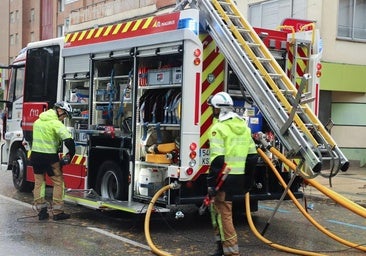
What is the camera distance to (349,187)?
533 inches

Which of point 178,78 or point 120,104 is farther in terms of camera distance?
point 120,104

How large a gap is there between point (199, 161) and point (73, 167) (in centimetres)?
277

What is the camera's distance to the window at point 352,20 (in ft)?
59.4

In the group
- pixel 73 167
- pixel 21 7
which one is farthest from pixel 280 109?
pixel 21 7

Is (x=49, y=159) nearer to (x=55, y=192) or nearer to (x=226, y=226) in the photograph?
(x=55, y=192)

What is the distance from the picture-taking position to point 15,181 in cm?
1133

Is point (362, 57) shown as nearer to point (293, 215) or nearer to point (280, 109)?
point (293, 215)

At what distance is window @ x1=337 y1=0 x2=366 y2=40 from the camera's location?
1811 centimetres

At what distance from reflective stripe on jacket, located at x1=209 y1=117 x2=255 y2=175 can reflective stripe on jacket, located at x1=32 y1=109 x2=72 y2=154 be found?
124 inches

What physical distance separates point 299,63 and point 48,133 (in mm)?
3972

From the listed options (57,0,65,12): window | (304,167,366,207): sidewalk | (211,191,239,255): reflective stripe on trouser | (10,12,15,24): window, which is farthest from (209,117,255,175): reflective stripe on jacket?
(10,12,15,24): window

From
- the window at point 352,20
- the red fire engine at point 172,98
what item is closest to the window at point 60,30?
the window at point 352,20

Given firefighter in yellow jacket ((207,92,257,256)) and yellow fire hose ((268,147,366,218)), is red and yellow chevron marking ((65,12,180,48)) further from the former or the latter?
yellow fire hose ((268,147,366,218))

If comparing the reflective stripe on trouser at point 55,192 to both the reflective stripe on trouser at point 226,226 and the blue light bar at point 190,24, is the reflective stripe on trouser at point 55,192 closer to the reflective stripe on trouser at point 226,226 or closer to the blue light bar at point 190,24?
the blue light bar at point 190,24
